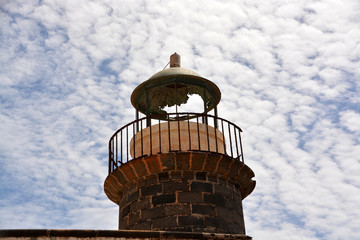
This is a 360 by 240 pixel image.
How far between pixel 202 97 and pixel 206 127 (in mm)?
1457

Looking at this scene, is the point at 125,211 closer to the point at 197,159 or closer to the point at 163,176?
the point at 163,176

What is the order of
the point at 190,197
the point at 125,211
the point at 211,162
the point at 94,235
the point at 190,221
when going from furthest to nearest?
the point at 125,211 < the point at 211,162 < the point at 190,197 < the point at 190,221 < the point at 94,235

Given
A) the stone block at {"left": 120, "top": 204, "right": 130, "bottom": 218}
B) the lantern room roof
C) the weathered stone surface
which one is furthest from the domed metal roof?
the weathered stone surface

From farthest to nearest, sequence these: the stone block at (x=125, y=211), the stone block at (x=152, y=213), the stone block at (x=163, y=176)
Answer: the stone block at (x=125, y=211) → the stone block at (x=163, y=176) → the stone block at (x=152, y=213)

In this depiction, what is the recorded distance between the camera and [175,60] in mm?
Answer: 12227

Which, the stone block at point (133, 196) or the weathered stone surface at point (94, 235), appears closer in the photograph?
the weathered stone surface at point (94, 235)

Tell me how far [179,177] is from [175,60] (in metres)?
3.67

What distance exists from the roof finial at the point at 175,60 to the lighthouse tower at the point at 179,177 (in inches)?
21.4

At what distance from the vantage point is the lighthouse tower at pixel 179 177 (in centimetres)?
966

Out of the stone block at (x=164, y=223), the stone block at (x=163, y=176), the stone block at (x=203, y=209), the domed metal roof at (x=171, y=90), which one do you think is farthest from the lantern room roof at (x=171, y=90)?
the stone block at (x=164, y=223)

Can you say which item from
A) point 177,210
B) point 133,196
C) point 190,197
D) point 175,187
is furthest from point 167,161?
point 133,196

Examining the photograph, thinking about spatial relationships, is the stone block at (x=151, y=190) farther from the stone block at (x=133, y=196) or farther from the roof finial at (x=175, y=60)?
the roof finial at (x=175, y=60)

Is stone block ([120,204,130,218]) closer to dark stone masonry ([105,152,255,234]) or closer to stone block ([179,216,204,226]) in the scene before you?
dark stone masonry ([105,152,255,234])

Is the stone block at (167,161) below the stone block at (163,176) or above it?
above
